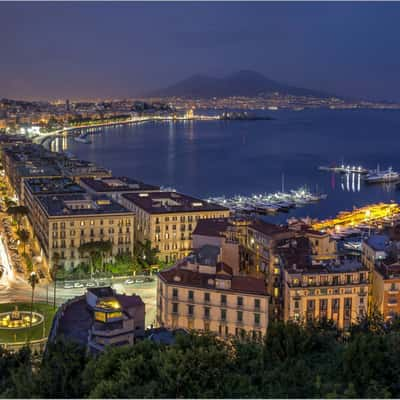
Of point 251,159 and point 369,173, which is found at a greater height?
point 251,159

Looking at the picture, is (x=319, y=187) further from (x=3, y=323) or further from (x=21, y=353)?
(x=21, y=353)

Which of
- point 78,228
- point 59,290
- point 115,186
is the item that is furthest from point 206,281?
point 115,186

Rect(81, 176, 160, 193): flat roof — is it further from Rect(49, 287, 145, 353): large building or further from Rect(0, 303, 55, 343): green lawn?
Rect(49, 287, 145, 353): large building

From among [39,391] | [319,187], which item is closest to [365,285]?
[39,391]

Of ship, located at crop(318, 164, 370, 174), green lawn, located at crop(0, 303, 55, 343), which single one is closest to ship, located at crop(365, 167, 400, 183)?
ship, located at crop(318, 164, 370, 174)

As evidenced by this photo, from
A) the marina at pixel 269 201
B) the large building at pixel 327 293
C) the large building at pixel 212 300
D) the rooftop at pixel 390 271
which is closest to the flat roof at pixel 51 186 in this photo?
the marina at pixel 269 201

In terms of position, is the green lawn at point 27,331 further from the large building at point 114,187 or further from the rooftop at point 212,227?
the large building at point 114,187

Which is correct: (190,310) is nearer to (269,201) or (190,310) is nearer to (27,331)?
(27,331)
